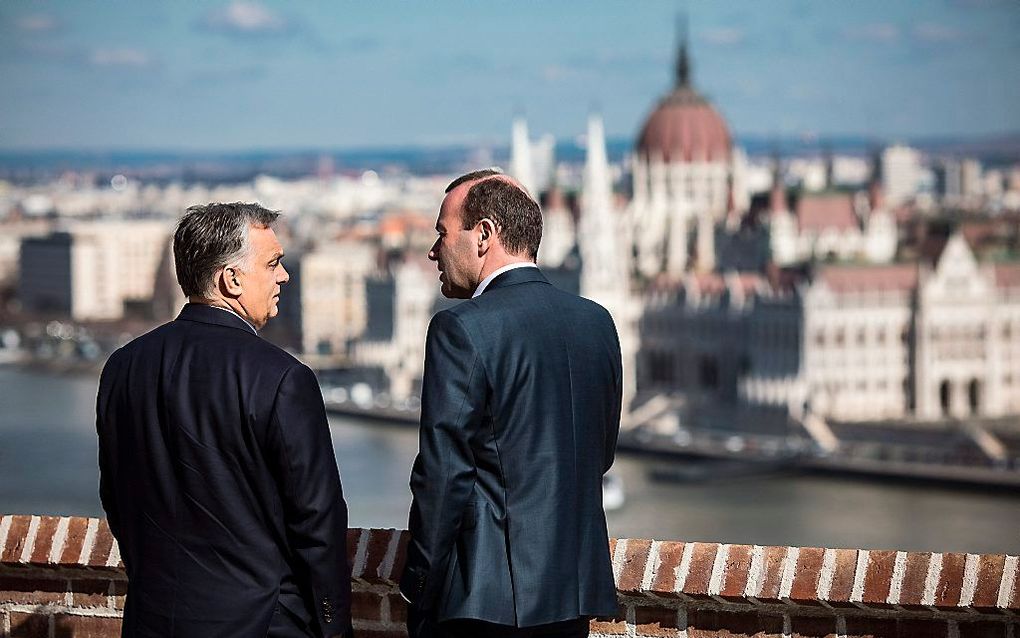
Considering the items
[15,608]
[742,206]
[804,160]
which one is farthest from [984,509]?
[804,160]

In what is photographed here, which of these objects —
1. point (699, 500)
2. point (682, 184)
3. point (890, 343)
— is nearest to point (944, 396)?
point (890, 343)

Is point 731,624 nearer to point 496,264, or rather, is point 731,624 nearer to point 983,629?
point 983,629

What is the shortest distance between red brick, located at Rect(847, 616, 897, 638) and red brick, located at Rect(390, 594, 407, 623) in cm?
54

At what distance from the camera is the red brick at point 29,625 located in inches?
115

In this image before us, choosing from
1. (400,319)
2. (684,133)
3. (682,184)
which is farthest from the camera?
(684,133)

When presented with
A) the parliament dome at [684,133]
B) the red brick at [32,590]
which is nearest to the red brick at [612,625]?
the red brick at [32,590]

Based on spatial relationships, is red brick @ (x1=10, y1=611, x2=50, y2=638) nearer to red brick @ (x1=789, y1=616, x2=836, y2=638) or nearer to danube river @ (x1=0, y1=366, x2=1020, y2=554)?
red brick @ (x1=789, y1=616, x2=836, y2=638)

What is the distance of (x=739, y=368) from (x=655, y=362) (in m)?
2.44

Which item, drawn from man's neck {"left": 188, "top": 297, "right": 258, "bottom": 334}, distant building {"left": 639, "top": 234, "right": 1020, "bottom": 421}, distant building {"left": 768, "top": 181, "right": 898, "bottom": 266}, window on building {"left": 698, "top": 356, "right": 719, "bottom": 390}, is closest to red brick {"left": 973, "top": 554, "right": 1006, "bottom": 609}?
man's neck {"left": 188, "top": 297, "right": 258, "bottom": 334}

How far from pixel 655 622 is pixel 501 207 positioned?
59 centimetres

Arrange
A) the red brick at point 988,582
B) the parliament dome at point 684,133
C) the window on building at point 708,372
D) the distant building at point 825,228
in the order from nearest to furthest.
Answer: the red brick at point 988,582 < the window on building at point 708,372 < the distant building at point 825,228 < the parliament dome at point 684,133

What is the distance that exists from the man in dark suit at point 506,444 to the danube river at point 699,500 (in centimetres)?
1690

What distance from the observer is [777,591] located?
2.59m

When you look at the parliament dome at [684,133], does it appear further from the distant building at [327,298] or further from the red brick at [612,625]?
the red brick at [612,625]
